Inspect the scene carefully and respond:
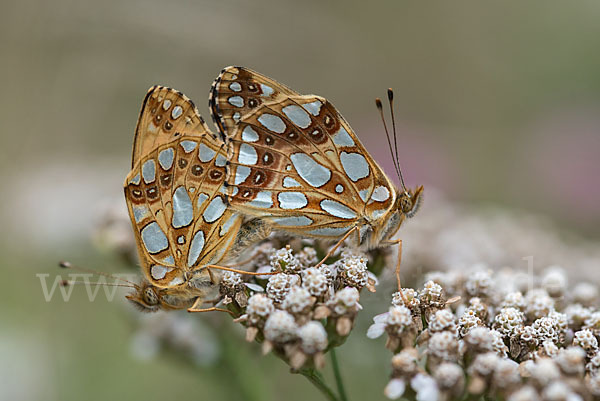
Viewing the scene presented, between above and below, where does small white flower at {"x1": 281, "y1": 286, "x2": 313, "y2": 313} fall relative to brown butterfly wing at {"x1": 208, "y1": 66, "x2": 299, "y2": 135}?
below

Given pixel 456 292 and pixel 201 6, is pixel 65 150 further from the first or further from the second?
pixel 456 292

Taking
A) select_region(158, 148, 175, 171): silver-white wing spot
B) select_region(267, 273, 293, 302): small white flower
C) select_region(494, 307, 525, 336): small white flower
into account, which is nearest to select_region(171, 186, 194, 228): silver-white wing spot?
select_region(158, 148, 175, 171): silver-white wing spot

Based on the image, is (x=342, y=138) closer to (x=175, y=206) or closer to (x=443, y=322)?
(x=175, y=206)

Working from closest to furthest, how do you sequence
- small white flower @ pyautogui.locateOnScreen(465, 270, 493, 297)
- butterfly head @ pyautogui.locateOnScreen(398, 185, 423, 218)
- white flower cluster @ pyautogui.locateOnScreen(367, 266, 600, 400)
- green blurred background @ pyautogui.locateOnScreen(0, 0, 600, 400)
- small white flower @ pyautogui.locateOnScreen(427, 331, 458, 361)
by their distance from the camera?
1. white flower cluster @ pyautogui.locateOnScreen(367, 266, 600, 400)
2. small white flower @ pyautogui.locateOnScreen(427, 331, 458, 361)
3. small white flower @ pyautogui.locateOnScreen(465, 270, 493, 297)
4. butterfly head @ pyautogui.locateOnScreen(398, 185, 423, 218)
5. green blurred background @ pyautogui.locateOnScreen(0, 0, 600, 400)

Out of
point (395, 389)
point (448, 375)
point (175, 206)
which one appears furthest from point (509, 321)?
point (175, 206)

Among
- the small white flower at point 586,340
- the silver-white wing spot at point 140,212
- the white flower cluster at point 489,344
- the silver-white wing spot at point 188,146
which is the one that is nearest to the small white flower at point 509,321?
the white flower cluster at point 489,344

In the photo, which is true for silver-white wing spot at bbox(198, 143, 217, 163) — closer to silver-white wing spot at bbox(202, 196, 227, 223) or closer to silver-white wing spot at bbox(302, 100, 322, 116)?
silver-white wing spot at bbox(202, 196, 227, 223)

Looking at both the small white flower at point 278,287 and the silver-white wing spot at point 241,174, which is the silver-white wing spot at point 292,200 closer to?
the silver-white wing spot at point 241,174
